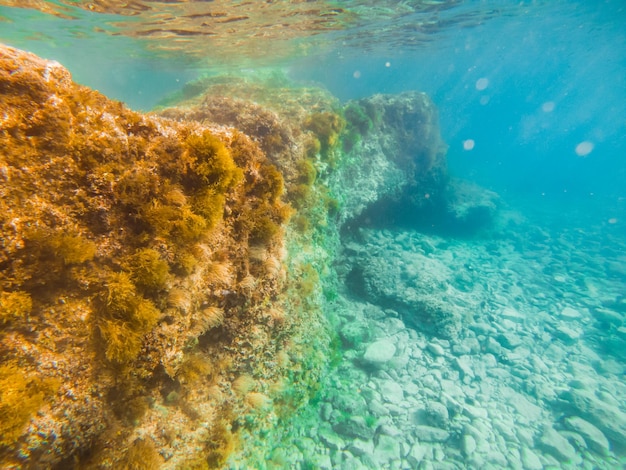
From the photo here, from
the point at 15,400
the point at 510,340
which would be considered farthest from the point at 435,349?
the point at 15,400

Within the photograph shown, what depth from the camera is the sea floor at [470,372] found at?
6.72m

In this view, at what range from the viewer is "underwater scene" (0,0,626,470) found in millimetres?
2295

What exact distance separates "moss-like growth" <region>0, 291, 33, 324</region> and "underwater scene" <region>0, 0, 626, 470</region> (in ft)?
0.04

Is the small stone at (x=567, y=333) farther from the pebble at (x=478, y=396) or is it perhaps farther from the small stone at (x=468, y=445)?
the small stone at (x=468, y=445)

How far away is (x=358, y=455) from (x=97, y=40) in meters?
29.3

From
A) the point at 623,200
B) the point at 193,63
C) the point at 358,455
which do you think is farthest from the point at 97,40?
the point at 623,200

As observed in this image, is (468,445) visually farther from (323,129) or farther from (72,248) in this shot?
(323,129)

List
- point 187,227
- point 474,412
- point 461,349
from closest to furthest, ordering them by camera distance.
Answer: point 187,227, point 474,412, point 461,349

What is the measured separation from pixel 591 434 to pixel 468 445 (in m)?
3.52

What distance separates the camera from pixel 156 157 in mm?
2996

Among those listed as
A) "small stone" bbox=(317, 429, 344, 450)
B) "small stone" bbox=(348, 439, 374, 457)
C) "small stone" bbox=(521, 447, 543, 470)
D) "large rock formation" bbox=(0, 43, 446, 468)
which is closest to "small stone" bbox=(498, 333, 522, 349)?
"small stone" bbox=(521, 447, 543, 470)

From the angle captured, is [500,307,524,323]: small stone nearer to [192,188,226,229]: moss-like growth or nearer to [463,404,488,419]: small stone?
[463,404,488,419]: small stone

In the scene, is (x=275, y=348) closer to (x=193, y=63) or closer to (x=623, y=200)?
(x=193, y=63)

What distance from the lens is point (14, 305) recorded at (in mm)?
2029
